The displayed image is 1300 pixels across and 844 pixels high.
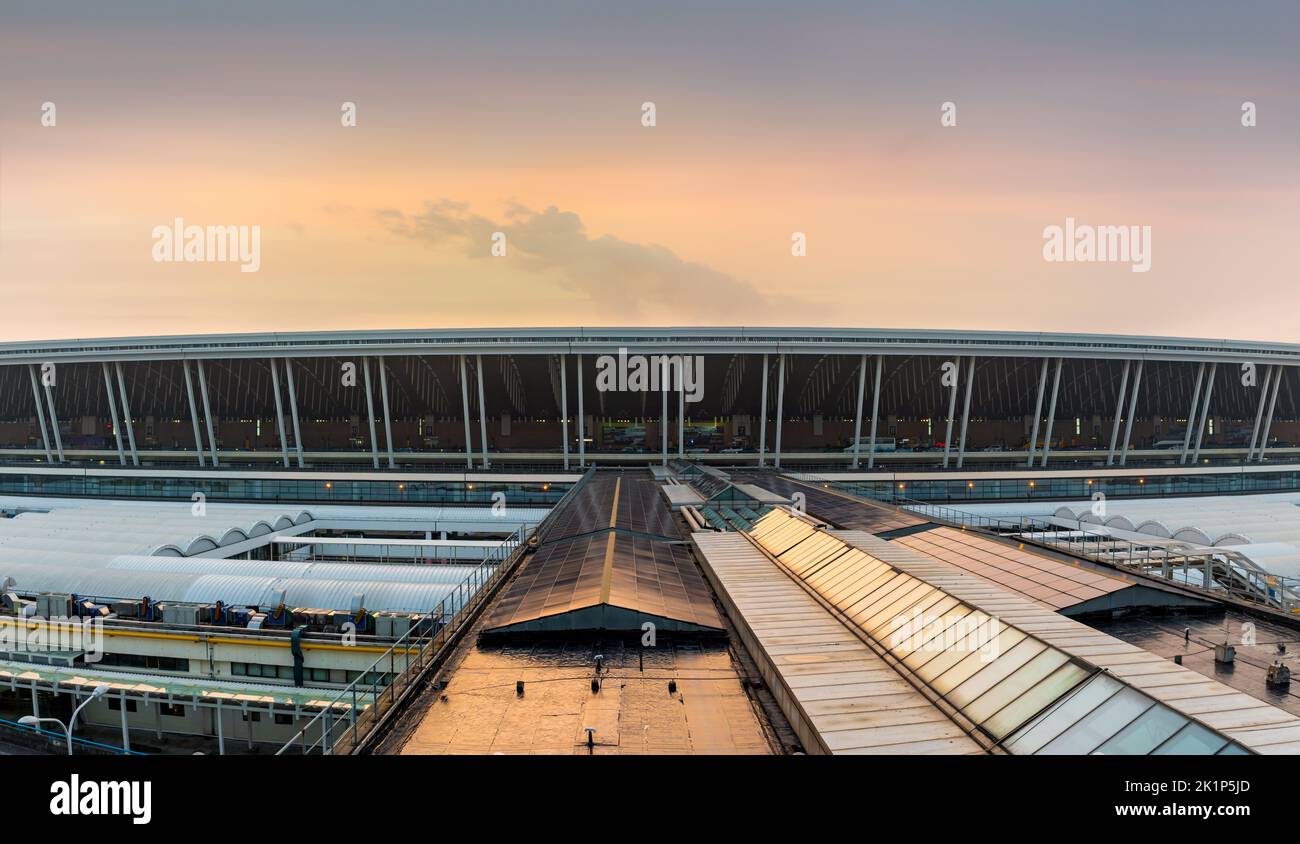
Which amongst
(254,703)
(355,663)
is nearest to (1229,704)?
(355,663)

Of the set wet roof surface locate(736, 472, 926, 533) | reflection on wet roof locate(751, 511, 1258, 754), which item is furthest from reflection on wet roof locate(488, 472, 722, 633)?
wet roof surface locate(736, 472, 926, 533)

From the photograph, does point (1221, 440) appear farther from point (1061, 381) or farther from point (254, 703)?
point (254, 703)

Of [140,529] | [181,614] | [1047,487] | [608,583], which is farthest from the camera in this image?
[1047,487]

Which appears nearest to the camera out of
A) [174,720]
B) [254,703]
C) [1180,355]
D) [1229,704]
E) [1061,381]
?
[1229,704]

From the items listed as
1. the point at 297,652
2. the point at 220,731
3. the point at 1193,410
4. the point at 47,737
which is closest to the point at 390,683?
the point at 297,652

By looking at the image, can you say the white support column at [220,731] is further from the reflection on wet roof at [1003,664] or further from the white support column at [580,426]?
the white support column at [580,426]

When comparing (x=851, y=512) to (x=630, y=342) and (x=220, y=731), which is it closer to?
(x=220, y=731)
